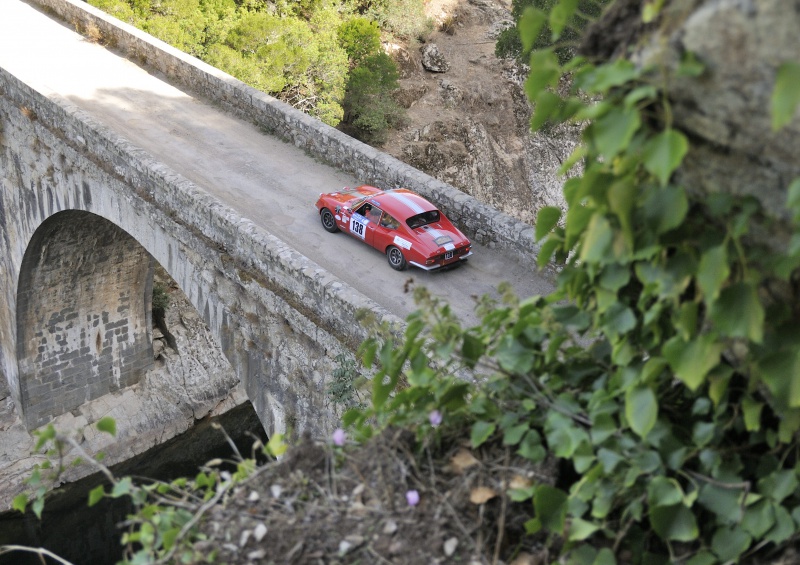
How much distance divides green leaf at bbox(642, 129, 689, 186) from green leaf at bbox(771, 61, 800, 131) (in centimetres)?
36

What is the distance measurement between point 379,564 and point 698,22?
2.60 meters

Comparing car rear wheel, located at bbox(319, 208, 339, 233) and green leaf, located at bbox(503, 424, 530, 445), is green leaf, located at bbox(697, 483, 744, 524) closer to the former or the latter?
green leaf, located at bbox(503, 424, 530, 445)

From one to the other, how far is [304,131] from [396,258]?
4283 millimetres

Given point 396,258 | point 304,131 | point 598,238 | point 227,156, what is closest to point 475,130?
point 304,131

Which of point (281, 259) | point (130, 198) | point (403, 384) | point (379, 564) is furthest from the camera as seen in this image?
point (130, 198)

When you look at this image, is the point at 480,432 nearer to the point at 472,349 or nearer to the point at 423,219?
the point at 472,349

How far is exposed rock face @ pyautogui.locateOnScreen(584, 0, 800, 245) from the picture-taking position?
2.82 metres

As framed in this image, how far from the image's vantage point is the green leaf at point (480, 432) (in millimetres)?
3984

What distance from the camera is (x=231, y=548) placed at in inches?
154

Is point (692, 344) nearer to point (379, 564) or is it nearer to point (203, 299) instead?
point (379, 564)

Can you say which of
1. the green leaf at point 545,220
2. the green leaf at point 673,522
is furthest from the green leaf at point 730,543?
the green leaf at point 545,220

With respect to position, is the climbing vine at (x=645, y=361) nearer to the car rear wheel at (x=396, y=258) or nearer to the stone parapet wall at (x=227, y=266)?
the stone parapet wall at (x=227, y=266)

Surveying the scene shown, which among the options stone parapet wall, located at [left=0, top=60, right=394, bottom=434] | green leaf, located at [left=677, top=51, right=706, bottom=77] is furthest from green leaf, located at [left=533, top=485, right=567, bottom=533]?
stone parapet wall, located at [left=0, top=60, right=394, bottom=434]

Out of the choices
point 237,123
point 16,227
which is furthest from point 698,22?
point 16,227
